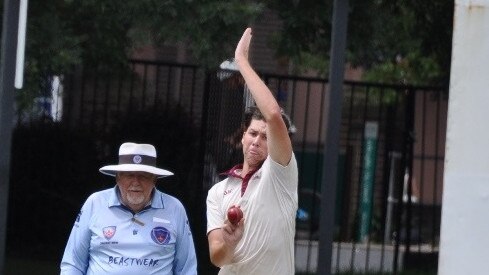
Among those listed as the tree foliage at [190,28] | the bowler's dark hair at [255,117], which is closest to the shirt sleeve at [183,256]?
the bowler's dark hair at [255,117]

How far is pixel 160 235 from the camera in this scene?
175 inches

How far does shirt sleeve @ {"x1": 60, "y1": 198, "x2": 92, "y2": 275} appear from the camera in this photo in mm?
4453

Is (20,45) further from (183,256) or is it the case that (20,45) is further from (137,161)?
(183,256)

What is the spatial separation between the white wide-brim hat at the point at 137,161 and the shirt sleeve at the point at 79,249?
0.21m

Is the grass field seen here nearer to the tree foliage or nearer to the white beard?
the tree foliage

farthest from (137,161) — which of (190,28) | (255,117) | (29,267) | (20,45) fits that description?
(29,267)

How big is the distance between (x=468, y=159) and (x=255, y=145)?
6.45 feet

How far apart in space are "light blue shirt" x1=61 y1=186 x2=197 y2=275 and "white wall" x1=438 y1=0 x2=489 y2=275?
8.30 feet

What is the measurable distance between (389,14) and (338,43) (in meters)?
3.03

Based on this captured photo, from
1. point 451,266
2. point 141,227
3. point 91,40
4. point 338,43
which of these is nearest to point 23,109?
point 91,40

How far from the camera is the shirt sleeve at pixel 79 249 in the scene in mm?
4453

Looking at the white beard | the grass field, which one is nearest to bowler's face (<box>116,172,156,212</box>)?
the white beard

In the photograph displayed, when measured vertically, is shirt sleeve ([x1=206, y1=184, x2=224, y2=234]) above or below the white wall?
below

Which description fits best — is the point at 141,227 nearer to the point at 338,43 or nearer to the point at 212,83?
the point at 338,43
